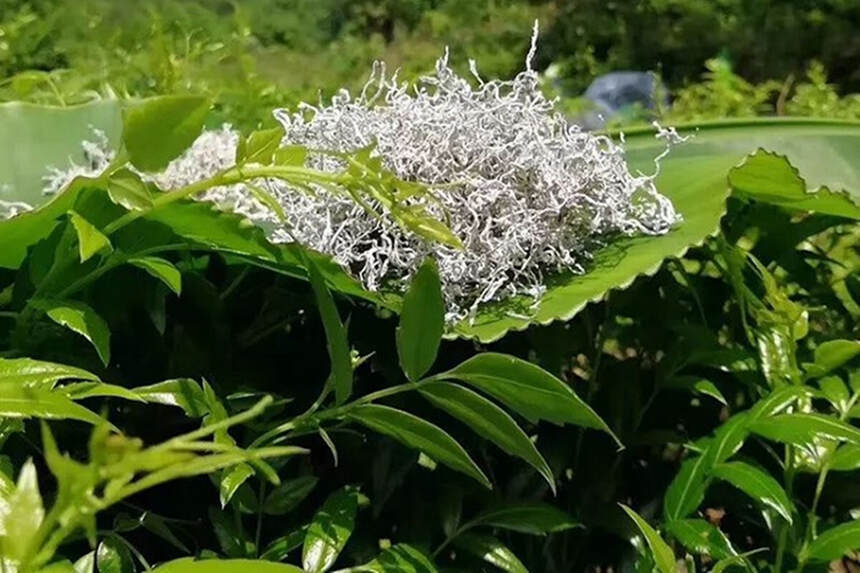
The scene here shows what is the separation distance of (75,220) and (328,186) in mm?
66

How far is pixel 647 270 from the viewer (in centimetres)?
35

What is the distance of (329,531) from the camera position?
1.08ft

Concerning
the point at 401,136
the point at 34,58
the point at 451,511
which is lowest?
the point at 34,58

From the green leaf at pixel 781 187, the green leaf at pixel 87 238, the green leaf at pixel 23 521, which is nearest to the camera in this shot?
the green leaf at pixel 23 521

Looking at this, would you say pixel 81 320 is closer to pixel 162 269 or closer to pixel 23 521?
pixel 162 269

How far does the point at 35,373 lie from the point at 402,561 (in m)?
0.12

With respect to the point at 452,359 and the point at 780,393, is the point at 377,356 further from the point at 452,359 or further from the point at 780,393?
the point at 780,393

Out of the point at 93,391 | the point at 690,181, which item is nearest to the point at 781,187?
the point at 690,181

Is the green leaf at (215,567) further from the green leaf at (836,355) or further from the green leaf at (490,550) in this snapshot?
the green leaf at (836,355)

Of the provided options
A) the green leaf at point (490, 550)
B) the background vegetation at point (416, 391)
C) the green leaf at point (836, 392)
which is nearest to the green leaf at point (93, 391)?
the background vegetation at point (416, 391)

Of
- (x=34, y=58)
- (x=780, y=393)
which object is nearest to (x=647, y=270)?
(x=780, y=393)

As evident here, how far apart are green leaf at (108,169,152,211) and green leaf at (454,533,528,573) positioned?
0.51ft

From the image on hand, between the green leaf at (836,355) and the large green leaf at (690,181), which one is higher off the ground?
the large green leaf at (690,181)

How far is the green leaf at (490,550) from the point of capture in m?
0.36
